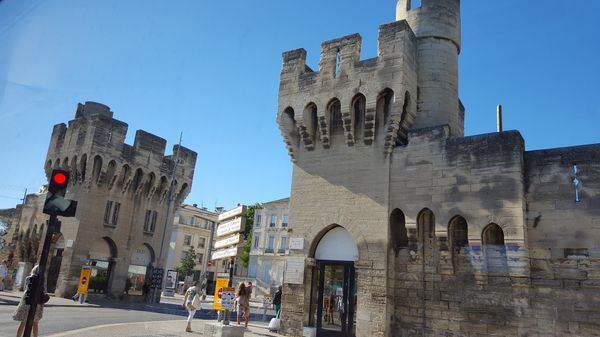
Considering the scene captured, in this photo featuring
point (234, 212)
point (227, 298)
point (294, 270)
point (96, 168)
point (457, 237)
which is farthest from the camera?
point (96, 168)

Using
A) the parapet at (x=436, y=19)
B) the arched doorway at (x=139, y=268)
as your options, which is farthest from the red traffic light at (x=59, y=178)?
the arched doorway at (x=139, y=268)

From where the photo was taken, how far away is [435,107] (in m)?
15.2

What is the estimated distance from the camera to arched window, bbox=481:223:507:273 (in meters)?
11.7

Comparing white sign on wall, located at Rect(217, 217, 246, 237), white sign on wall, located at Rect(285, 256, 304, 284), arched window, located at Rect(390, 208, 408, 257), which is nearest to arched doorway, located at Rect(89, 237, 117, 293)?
white sign on wall, located at Rect(217, 217, 246, 237)

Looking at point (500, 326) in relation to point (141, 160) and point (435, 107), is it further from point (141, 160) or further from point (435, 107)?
point (141, 160)

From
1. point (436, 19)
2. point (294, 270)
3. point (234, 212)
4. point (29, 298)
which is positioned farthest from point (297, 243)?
point (436, 19)

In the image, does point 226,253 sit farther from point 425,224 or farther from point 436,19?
point 436,19

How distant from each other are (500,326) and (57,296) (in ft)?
73.3

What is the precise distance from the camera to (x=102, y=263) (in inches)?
1002

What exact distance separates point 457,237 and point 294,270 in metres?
5.36

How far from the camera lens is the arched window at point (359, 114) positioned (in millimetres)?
14742

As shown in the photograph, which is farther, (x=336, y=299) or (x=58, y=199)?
(x=336, y=299)

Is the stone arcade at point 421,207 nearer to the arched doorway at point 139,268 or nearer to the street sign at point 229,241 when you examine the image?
the street sign at point 229,241

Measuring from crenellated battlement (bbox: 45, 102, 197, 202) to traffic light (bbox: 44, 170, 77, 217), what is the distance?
18.2 m
